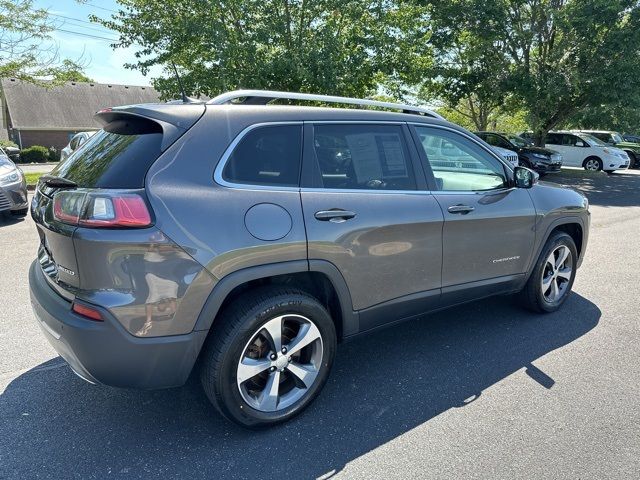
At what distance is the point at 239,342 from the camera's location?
7.91ft

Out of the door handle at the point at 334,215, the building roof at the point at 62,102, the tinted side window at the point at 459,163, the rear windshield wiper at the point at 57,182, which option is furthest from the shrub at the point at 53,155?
the door handle at the point at 334,215

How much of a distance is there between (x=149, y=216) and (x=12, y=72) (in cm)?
1463

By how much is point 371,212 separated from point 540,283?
83.2 inches

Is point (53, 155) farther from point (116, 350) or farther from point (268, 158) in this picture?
point (116, 350)

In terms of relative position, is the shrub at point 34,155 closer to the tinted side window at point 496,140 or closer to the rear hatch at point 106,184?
the tinted side window at point 496,140

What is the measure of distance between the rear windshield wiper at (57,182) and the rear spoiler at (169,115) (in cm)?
47

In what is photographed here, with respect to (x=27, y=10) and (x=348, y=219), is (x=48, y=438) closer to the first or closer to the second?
(x=348, y=219)

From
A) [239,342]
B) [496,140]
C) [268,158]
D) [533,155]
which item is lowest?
[533,155]

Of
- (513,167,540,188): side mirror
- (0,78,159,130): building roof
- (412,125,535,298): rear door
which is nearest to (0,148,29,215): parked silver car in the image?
(412,125,535,298): rear door

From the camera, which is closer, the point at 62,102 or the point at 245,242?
the point at 245,242

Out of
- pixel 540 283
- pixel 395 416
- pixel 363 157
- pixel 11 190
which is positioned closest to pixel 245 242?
pixel 363 157

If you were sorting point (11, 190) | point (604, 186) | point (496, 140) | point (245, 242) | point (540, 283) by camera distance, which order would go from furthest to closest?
point (496, 140) < point (604, 186) < point (11, 190) < point (540, 283) < point (245, 242)

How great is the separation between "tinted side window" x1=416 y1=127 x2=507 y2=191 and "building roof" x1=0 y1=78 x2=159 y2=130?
38.2 meters

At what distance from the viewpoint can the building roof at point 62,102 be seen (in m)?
38.3
